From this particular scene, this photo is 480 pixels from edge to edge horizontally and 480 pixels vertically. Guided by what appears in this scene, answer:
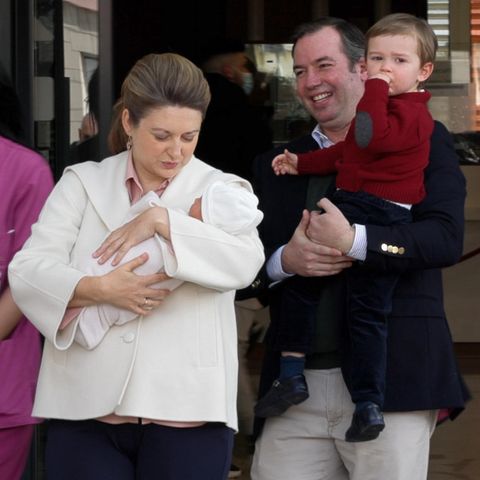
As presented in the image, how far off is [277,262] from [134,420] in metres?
0.79

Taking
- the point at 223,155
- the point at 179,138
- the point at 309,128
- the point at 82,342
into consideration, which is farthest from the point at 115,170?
the point at 309,128

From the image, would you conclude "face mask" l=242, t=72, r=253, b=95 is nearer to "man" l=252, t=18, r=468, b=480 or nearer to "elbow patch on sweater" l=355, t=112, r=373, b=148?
"man" l=252, t=18, r=468, b=480

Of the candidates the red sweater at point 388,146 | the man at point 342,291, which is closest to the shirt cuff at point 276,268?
the man at point 342,291

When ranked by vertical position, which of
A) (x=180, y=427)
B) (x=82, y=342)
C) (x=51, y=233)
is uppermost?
(x=51, y=233)

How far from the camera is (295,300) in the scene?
139 inches

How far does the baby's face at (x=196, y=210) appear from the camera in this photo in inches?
115

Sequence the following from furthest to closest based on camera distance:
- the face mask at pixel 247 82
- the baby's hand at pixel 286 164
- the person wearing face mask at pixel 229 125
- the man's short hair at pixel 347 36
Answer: the face mask at pixel 247 82 < the person wearing face mask at pixel 229 125 < the man's short hair at pixel 347 36 < the baby's hand at pixel 286 164

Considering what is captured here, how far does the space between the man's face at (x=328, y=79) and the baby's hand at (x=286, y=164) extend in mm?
153

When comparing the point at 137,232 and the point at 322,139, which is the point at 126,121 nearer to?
the point at 137,232

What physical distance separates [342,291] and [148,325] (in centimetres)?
76

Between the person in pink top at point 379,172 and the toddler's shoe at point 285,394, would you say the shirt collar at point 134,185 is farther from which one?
the toddler's shoe at point 285,394

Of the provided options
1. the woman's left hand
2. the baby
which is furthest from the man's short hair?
the woman's left hand

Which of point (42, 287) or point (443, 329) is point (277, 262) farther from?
point (42, 287)

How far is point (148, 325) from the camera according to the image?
293 centimetres
